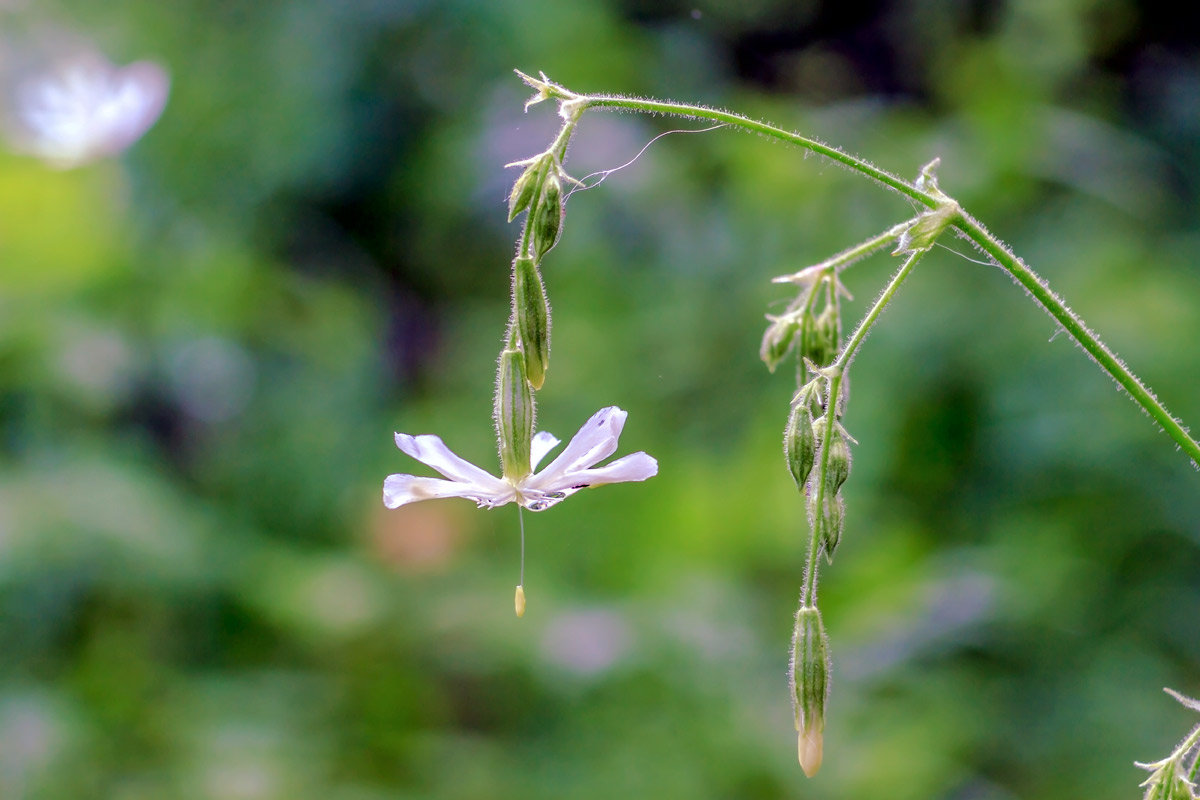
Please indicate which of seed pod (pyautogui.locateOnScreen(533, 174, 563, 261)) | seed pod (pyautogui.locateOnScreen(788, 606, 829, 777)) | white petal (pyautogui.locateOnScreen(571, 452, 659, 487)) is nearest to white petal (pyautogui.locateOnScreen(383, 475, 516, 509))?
white petal (pyautogui.locateOnScreen(571, 452, 659, 487))

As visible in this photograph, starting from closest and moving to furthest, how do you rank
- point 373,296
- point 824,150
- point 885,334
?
1. point 824,150
2. point 885,334
3. point 373,296

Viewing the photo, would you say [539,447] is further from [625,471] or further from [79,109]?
[79,109]

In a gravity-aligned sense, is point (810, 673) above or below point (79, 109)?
below

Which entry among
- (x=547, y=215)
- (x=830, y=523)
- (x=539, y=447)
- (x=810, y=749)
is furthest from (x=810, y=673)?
(x=547, y=215)

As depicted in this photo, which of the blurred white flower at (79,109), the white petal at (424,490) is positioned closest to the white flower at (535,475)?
the white petal at (424,490)

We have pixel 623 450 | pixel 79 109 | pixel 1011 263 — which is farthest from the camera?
pixel 79 109

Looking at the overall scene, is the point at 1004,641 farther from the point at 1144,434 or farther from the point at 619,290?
the point at 619,290

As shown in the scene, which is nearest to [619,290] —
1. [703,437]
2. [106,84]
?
[703,437]
